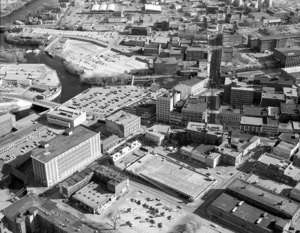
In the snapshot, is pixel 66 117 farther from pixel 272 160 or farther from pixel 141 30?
pixel 141 30

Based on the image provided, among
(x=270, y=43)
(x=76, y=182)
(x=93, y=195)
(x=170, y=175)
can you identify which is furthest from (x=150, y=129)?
(x=270, y=43)

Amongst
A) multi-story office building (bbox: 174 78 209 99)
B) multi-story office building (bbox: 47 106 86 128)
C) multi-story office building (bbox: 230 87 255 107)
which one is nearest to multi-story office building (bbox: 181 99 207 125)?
multi-story office building (bbox: 174 78 209 99)

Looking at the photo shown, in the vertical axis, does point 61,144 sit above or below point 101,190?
above

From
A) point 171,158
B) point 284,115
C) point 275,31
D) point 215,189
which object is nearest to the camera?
point 215,189

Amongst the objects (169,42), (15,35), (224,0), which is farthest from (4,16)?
(224,0)

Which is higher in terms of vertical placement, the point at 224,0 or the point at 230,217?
the point at 224,0

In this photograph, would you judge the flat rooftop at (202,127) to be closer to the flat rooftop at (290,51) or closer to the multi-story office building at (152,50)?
the flat rooftop at (290,51)

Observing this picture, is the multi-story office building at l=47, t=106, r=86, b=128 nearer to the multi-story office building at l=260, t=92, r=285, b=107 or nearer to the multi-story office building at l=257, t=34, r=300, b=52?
the multi-story office building at l=260, t=92, r=285, b=107

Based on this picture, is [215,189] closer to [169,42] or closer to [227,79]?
[227,79]
